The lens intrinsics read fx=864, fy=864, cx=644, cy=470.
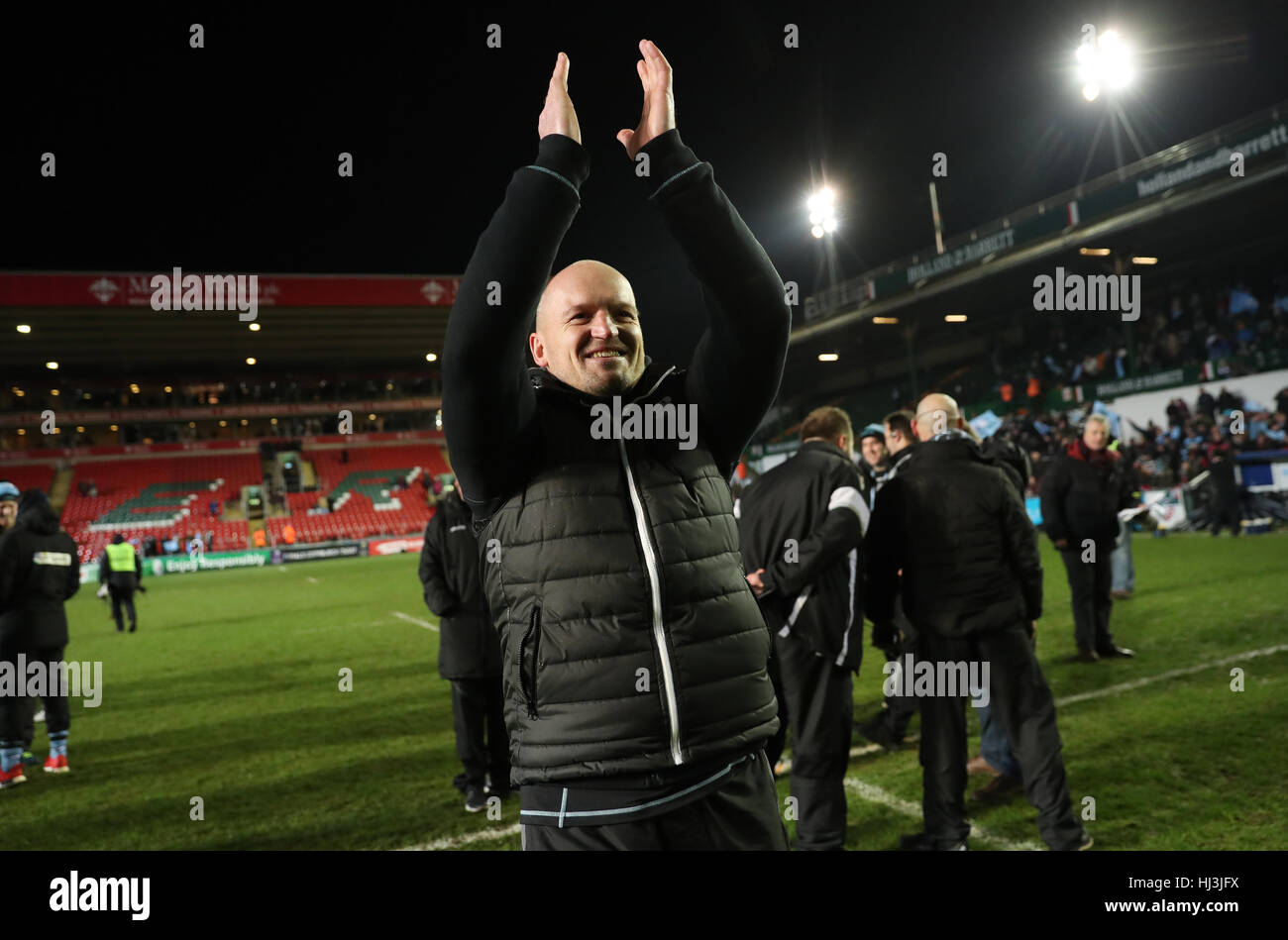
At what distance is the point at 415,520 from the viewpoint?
43781 mm

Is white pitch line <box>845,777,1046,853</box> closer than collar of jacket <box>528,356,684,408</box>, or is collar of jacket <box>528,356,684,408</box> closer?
collar of jacket <box>528,356,684,408</box>

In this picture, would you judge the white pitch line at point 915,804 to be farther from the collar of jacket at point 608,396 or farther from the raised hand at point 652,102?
the raised hand at point 652,102

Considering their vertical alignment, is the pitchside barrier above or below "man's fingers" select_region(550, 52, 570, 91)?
below

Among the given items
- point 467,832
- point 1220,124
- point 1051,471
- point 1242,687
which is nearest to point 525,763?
point 467,832

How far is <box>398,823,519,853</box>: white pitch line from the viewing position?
4457 millimetres

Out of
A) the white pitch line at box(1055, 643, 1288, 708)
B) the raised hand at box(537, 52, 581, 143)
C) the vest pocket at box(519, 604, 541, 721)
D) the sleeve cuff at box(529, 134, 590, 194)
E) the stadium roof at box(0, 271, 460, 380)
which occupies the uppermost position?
the stadium roof at box(0, 271, 460, 380)

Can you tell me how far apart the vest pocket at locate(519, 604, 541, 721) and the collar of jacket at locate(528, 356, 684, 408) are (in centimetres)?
46

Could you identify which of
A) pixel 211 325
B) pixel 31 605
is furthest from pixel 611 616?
pixel 211 325

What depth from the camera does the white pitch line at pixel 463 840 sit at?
14.6 feet

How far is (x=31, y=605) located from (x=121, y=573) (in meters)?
9.55

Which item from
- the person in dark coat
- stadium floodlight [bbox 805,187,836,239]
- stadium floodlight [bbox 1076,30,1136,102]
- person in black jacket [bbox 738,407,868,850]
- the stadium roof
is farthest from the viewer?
the stadium roof

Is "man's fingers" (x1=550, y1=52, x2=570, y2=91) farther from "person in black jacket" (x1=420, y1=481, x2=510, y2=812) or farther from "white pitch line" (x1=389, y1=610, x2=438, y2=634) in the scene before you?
"white pitch line" (x1=389, y1=610, x2=438, y2=634)

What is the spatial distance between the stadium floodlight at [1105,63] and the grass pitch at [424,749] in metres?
18.4

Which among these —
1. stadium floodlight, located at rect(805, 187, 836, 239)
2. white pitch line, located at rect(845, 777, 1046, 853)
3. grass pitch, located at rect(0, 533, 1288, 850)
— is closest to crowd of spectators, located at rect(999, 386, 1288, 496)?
grass pitch, located at rect(0, 533, 1288, 850)
